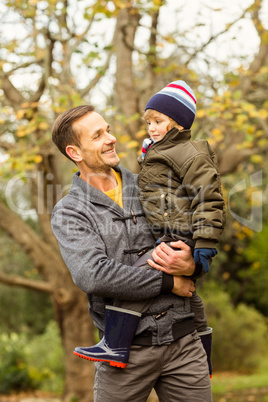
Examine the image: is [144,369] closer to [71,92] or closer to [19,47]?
[71,92]

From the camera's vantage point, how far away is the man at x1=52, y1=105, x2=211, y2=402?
211 centimetres

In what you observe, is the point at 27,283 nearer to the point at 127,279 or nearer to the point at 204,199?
the point at 127,279

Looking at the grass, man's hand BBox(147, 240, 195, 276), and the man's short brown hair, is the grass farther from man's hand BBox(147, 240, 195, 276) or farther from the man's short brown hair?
the man's short brown hair

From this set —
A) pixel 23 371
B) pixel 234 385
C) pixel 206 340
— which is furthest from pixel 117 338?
pixel 23 371

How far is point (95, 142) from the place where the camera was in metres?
2.37

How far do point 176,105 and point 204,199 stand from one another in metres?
0.53

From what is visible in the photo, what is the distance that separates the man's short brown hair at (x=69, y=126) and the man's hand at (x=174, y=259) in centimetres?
67

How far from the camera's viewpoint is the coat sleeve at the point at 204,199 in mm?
2041

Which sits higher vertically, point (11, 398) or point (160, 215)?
point (160, 215)

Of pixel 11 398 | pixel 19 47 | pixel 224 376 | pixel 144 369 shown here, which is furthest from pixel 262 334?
pixel 144 369

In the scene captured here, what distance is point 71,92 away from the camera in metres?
5.73

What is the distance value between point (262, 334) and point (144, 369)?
39.8ft

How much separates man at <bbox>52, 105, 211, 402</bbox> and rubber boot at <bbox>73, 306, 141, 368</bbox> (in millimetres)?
53

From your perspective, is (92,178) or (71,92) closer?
(92,178)
